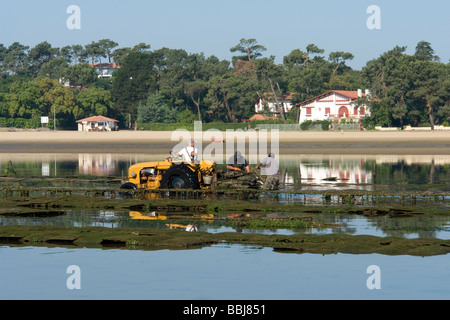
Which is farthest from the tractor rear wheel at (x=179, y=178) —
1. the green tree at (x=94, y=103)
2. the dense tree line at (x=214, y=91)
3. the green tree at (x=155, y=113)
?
the green tree at (x=94, y=103)

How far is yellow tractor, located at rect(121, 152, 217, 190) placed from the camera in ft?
93.2

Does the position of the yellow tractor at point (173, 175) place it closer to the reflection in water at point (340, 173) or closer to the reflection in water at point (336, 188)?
the reflection in water at point (336, 188)

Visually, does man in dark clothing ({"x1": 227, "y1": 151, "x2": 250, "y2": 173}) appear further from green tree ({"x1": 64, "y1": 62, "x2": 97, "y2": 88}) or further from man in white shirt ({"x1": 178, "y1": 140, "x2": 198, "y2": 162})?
green tree ({"x1": 64, "y1": 62, "x2": 97, "y2": 88})

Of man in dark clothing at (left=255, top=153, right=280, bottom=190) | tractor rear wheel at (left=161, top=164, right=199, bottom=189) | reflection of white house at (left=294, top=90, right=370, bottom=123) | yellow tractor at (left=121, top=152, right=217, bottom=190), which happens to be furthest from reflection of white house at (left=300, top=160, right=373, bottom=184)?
reflection of white house at (left=294, top=90, right=370, bottom=123)

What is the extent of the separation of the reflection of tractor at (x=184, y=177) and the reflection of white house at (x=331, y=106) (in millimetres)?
114835

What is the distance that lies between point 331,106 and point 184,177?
119008 mm

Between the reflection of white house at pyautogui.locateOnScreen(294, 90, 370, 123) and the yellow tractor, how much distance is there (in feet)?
378

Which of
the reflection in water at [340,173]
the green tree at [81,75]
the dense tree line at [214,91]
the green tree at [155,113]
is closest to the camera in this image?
the reflection in water at [340,173]

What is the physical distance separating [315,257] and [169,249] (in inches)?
134

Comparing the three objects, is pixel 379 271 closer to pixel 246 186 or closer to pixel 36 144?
pixel 246 186

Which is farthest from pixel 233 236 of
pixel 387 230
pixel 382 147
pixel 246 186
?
pixel 382 147

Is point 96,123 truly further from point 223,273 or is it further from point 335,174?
point 223,273

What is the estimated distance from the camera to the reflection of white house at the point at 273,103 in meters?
153
